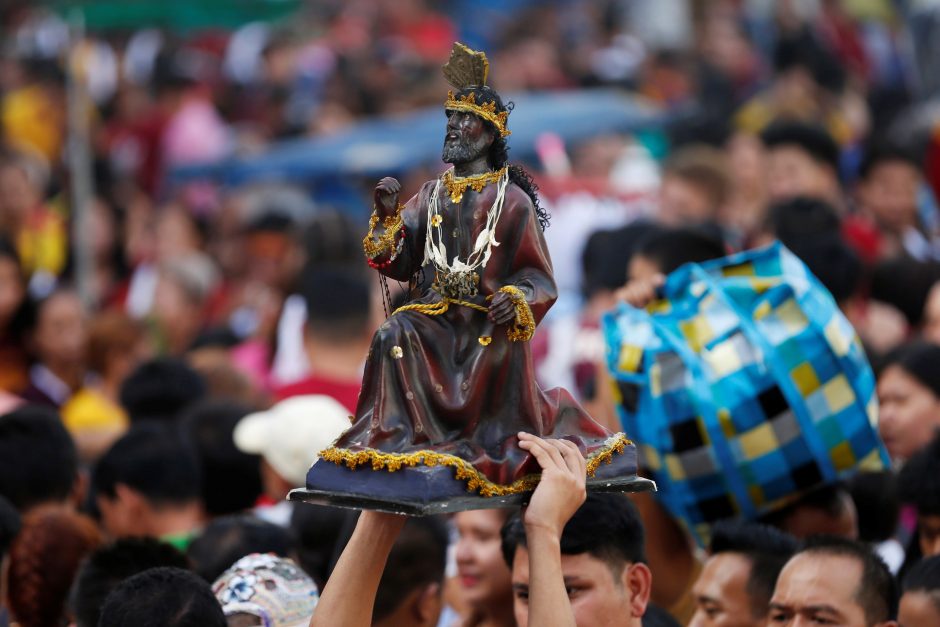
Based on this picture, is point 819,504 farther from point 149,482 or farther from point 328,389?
point 149,482

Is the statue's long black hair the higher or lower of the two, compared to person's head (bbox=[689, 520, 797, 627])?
higher

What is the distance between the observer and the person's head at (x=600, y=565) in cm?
489

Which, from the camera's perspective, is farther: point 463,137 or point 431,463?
point 463,137

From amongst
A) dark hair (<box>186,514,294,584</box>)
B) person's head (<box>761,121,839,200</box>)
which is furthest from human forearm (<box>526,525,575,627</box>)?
person's head (<box>761,121,839,200</box>)

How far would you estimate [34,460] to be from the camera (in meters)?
6.49

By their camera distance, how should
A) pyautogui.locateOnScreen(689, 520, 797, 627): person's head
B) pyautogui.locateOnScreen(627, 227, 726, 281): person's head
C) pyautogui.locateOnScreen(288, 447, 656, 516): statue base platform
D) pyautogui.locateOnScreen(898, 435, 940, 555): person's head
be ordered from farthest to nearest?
pyautogui.locateOnScreen(627, 227, 726, 281): person's head < pyautogui.locateOnScreen(898, 435, 940, 555): person's head < pyautogui.locateOnScreen(689, 520, 797, 627): person's head < pyautogui.locateOnScreen(288, 447, 656, 516): statue base platform

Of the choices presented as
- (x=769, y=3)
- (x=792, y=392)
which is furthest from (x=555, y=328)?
(x=769, y=3)

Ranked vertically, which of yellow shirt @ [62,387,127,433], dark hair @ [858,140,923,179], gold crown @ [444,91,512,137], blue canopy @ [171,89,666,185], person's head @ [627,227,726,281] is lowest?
yellow shirt @ [62,387,127,433]

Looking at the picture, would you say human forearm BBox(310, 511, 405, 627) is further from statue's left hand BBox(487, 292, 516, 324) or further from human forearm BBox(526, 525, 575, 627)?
statue's left hand BBox(487, 292, 516, 324)

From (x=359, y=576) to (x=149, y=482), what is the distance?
90.9 inches

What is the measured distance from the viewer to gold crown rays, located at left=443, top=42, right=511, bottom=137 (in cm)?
426

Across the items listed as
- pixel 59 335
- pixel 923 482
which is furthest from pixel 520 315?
pixel 59 335

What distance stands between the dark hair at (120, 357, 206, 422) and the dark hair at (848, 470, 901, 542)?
3.12 meters

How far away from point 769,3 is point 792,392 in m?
14.2
